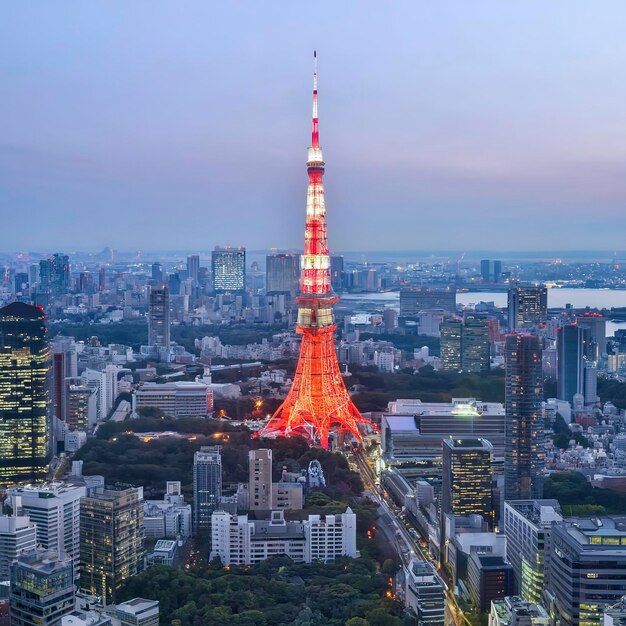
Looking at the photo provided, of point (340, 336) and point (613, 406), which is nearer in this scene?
point (613, 406)

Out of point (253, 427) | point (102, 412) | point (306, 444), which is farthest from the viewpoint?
point (102, 412)

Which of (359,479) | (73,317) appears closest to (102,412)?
(359,479)

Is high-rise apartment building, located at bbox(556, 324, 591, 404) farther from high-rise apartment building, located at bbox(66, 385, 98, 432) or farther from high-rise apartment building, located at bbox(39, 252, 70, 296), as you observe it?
Answer: high-rise apartment building, located at bbox(39, 252, 70, 296)

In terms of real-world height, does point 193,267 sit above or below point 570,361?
above

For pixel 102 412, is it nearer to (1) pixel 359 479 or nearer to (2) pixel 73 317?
(1) pixel 359 479

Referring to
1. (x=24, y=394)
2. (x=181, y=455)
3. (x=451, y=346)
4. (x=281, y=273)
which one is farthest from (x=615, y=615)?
(x=281, y=273)

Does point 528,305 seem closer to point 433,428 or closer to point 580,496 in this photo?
point 433,428
